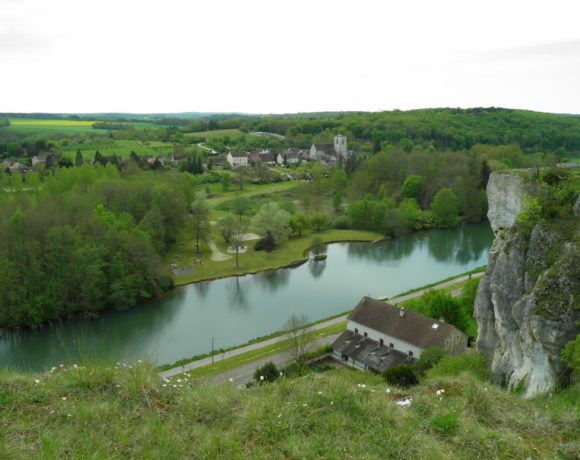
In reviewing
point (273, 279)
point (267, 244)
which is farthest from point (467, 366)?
point (267, 244)

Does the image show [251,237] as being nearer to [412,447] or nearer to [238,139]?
[412,447]

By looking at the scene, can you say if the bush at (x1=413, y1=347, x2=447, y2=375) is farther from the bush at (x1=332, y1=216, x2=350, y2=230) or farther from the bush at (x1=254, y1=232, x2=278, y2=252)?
the bush at (x1=332, y1=216, x2=350, y2=230)

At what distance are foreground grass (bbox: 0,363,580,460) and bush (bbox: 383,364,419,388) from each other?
33.2ft

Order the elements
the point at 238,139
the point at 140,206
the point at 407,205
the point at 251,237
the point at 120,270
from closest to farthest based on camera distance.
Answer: the point at 120,270
the point at 140,206
the point at 251,237
the point at 407,205
the point at 238,139

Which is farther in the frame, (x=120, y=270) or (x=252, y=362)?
(x=120, y=270)

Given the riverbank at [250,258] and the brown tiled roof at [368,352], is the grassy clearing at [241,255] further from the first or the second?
the brown tiled roof at [368,352]

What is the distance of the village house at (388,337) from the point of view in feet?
61.4

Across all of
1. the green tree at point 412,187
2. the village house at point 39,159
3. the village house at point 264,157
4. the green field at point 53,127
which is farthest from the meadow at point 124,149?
the green tree at point 412,187

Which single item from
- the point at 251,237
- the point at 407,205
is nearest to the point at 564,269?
the point at 251,237

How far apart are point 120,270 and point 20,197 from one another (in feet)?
30.5

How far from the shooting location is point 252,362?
765 inches

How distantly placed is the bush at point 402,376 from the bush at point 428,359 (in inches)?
10.4

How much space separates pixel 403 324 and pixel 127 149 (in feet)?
234

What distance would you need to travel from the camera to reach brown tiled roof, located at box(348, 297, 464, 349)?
61.3ft
